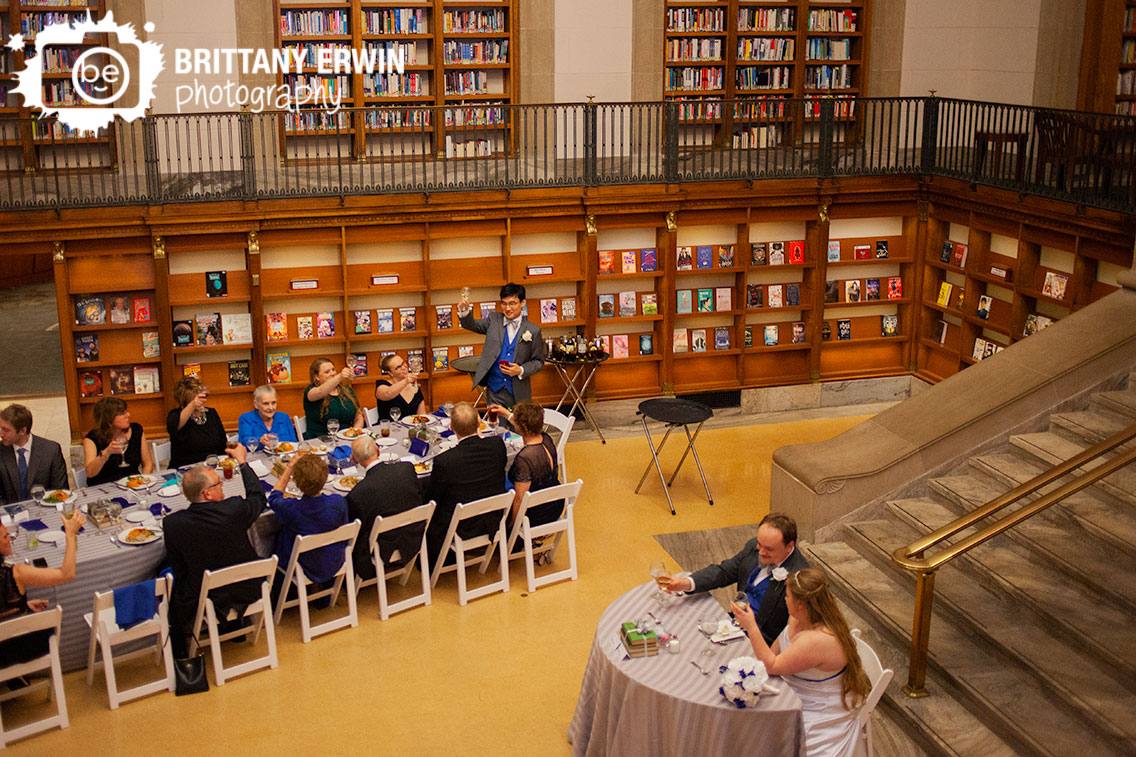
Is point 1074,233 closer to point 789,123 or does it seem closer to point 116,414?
point 789,123

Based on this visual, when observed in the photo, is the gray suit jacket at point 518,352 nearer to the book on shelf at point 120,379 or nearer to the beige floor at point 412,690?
the beige floor at point 412,690

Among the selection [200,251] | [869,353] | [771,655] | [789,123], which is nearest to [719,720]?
[771,655]

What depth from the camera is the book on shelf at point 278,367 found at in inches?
363

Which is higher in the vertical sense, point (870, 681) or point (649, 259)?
point (649, 259)

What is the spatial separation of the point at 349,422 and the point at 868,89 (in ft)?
23.3

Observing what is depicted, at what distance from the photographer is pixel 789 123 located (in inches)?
463

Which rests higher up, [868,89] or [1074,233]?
[868,89]

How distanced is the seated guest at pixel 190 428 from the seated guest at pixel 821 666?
406 cm

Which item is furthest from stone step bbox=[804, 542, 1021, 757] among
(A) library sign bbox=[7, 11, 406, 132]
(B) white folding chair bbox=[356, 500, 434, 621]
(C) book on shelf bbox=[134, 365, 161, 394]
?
(A) library sign bbox=[7, 11, 406, 132]

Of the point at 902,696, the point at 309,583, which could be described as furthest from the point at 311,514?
the point at 902,696

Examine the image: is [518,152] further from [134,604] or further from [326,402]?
[134,604]

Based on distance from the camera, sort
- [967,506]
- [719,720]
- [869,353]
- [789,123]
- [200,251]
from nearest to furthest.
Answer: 1. [719,720]
2. [967,506]
3. [200,251]
4. [869,353]
5. [789,123]

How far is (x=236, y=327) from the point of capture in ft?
29.8

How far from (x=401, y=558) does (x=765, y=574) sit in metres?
2.33
